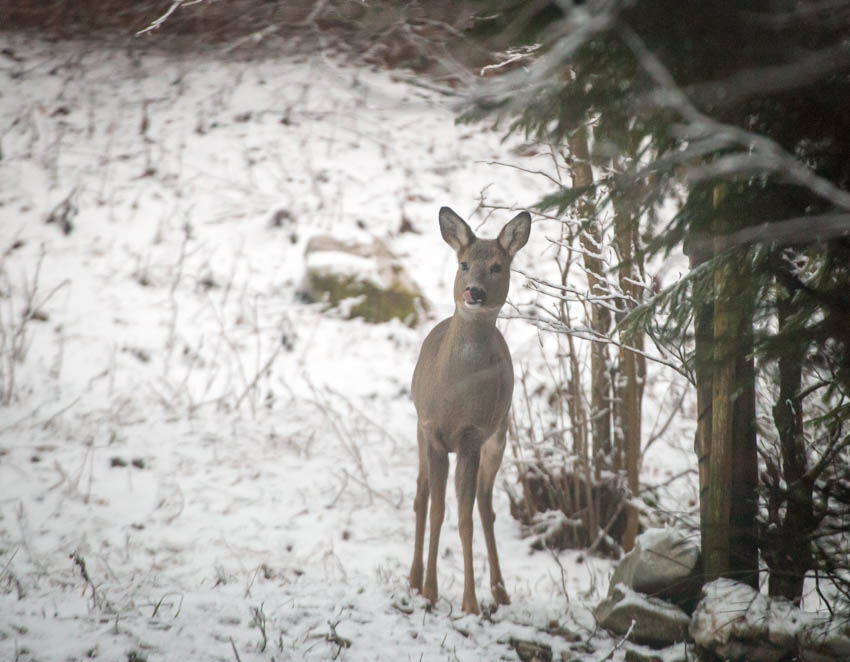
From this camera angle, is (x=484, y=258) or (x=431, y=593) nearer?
(x=484, y=258)

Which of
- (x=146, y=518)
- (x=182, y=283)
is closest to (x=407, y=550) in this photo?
(x=146, y=518)

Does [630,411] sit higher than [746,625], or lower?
Result: higher

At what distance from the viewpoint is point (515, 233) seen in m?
3.45

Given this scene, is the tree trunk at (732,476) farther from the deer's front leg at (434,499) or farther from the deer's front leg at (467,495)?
the deer's front leg at (434,499)

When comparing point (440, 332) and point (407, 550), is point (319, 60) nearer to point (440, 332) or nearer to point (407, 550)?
point (440, 332)

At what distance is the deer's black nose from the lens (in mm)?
3295

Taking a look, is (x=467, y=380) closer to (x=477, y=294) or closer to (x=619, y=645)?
(x=477, y=294)

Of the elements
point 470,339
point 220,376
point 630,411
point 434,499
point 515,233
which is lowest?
point 434,499

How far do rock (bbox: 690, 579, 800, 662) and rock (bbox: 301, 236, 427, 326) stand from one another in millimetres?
5187

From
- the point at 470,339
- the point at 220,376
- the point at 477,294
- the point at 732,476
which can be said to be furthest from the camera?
the point at 220,376

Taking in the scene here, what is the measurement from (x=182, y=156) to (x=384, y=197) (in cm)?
269

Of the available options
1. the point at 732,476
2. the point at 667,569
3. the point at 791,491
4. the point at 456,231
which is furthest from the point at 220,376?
the point at 791,491

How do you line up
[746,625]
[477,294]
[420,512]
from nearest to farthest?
[746,625] → [477,294] → [420,512]

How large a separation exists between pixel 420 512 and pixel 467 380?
0.90 m
